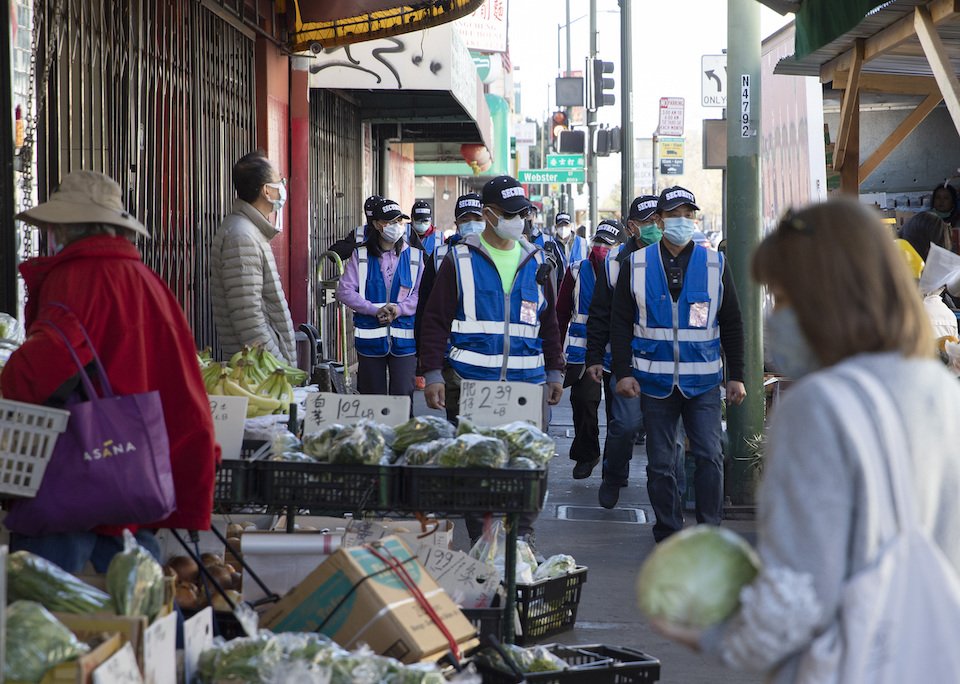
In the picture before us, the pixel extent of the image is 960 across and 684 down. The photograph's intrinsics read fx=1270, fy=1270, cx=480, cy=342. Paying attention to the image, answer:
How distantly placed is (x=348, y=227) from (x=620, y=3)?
18.6ft

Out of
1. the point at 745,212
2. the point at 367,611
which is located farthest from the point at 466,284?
the point at 367,611

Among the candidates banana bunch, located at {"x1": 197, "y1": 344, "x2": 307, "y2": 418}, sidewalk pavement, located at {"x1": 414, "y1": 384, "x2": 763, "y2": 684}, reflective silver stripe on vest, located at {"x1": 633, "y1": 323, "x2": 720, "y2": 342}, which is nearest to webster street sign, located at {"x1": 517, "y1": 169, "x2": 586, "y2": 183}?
sidewalk pavement, located at {"x1": 414, "y1": 384, "x2": 763, "y2": 684}

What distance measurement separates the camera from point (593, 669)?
4840 millimetres

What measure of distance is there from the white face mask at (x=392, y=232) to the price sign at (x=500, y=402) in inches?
205

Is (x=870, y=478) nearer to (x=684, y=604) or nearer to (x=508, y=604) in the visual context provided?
(x=684, y=604)

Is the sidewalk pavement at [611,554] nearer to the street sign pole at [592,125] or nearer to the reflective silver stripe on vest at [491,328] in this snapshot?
the reflective silver stripe on vest at [491,328]

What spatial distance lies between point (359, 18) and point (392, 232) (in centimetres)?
200

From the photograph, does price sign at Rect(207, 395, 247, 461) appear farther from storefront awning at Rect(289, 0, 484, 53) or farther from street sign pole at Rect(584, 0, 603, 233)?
street sign pole at Rect(584, 0, 603, 233)

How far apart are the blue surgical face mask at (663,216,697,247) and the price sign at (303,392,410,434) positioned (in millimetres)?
2887

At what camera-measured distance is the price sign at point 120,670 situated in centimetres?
306

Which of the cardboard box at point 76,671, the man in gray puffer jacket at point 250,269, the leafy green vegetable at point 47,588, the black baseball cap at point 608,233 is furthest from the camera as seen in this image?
the black baseball cap at point 608,233

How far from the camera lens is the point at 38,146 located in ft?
21.0

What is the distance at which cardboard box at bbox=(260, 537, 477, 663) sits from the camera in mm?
4328

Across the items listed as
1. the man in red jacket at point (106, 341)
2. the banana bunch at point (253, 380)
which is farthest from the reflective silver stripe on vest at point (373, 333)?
the man in red jacket at point (106, 341)
